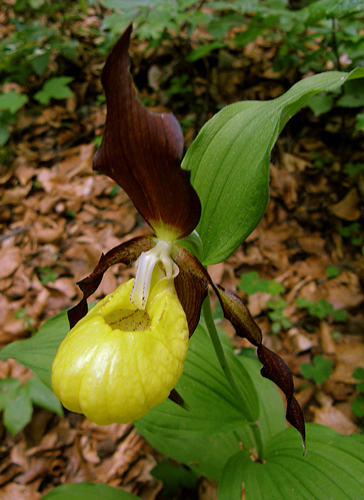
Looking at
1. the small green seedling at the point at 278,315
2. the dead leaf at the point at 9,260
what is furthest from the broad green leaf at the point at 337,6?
the dead leaf at the point at 9,260

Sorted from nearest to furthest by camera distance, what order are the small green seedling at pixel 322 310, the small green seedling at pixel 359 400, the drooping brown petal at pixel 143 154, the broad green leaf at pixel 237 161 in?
the drooping brown petal at pixel 143 154 < the broad green leaf at pixel 237 161 < the small green seedling at pixel 359 400 < the small green seedling at pixel 322 310

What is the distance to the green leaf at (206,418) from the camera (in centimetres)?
107

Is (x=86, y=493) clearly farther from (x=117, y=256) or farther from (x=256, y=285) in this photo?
(x=256, y=285)

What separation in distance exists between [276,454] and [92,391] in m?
0.81

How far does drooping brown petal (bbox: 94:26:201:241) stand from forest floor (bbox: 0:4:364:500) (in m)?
1.35

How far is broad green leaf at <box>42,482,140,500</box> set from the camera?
1267 mm

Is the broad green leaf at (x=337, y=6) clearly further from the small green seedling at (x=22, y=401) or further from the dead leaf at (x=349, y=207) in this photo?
the small green seedling at (x=22, y=401)

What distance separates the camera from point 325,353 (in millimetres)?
1864

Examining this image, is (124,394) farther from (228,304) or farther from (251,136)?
(251,136)

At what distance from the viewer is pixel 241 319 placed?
0.86 m

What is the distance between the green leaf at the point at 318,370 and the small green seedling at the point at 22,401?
1.23 metres

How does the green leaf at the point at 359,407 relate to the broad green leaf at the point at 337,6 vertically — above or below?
below

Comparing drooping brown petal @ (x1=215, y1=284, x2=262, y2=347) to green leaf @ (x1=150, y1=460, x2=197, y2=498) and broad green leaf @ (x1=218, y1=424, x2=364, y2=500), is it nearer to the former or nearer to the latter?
broad green leaf @ (x1=218, y1=424, x2=364, y2=500)

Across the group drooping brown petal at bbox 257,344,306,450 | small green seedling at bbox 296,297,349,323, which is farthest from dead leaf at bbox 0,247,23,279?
drooping brown petal at bbox 257,344,306,450
